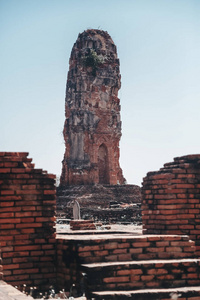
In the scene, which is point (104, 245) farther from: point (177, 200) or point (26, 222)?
point (177, 200)

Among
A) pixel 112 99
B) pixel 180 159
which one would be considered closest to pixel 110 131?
pixel 112 99

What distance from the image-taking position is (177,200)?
6359mm

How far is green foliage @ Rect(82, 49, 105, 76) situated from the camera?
128ft

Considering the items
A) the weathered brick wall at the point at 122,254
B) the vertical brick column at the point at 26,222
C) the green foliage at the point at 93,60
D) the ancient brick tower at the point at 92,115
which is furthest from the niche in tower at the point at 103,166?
the weathered brick wall at the point at 122,254

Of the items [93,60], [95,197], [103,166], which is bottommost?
[95,197]

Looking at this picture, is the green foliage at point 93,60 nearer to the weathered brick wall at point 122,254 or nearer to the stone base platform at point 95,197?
the stone base platform at point 95,197

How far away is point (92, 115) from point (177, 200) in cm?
3285

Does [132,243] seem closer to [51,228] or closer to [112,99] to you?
[51,228]

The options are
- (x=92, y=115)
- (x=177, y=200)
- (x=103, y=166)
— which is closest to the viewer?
(x=177, y=200)

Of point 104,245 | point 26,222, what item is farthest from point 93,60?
point 104,245

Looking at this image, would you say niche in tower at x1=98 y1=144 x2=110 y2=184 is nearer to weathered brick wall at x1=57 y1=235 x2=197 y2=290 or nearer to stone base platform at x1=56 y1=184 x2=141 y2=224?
stone base platform at x1=56 y1=184 x2=141 y2=224

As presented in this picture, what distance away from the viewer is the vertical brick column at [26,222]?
18.7 feet

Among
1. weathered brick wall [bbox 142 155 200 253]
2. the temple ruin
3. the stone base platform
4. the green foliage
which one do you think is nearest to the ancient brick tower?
the green foliage

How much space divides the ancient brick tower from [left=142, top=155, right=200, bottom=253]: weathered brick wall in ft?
101
